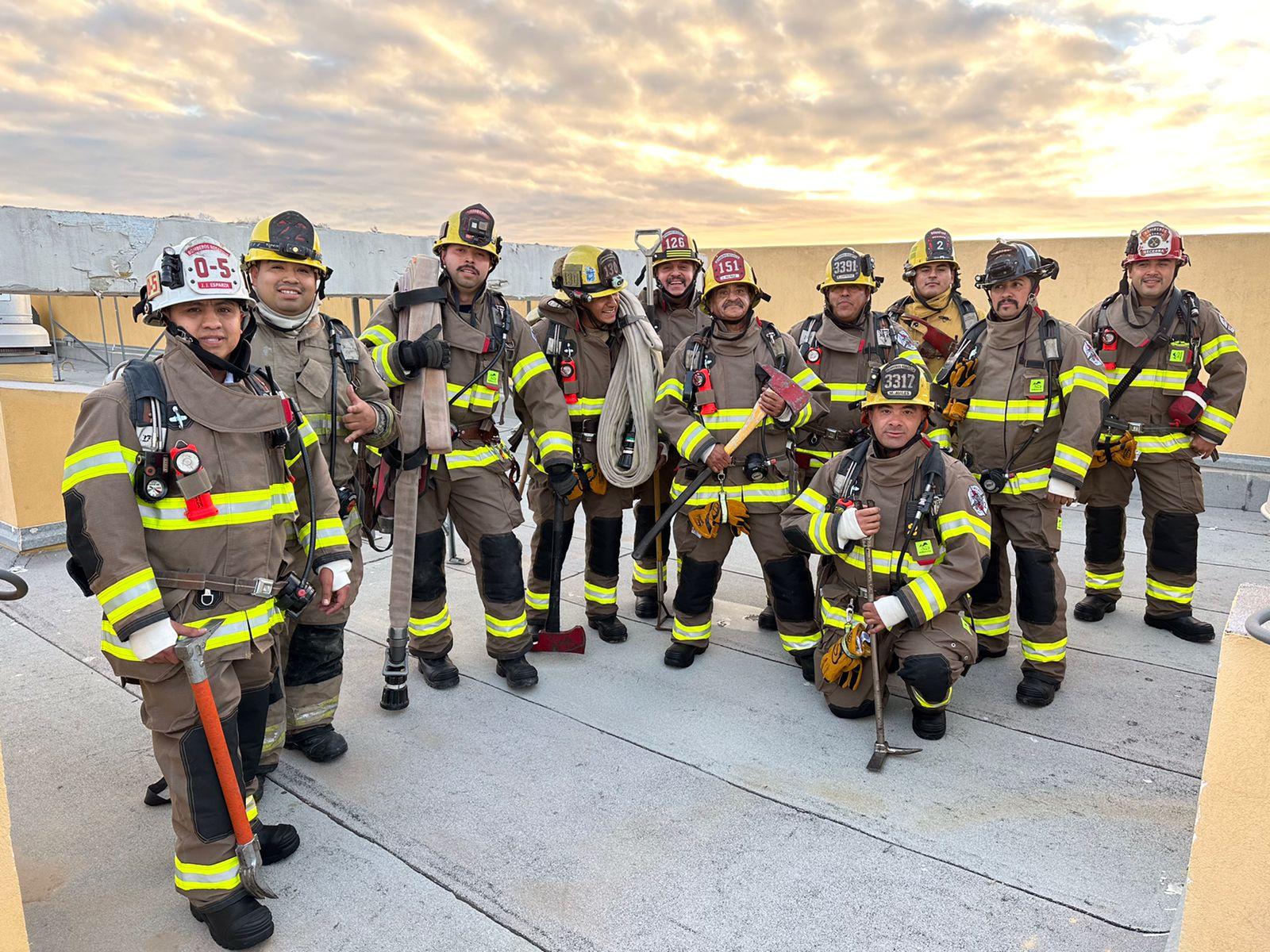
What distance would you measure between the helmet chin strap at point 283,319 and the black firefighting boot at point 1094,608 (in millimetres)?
4790

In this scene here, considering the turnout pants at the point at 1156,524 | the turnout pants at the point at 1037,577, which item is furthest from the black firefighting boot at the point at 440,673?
the turnout pants at the point at 1156,524

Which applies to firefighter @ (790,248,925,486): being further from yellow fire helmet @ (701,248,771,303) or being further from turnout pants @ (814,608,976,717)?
turnout pants @ (814,608,976,717)

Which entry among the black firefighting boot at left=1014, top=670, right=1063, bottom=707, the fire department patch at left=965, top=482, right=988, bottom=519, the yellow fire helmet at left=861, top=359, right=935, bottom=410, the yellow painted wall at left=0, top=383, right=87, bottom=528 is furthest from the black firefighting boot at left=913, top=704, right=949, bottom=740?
the yellow painted wall at left=0, top=383, right=87, bottom=528

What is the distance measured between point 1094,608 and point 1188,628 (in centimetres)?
51

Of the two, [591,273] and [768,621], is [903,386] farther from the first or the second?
[768,621]

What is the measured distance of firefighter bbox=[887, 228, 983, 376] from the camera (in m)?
5.40

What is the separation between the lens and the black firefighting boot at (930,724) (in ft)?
12.8

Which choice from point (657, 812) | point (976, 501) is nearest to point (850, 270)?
point (976, 501)

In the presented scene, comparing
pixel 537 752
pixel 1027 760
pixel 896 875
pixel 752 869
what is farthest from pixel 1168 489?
pixel 537 752

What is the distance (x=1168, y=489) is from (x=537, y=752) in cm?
391

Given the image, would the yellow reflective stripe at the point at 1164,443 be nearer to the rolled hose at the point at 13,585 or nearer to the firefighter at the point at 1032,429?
the firefighter at the point at 1032,429

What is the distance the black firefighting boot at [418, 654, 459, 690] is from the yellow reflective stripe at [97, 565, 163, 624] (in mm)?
2127

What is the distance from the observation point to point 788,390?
4.44 meters

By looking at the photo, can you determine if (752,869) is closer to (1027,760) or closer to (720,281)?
(1027,760)
